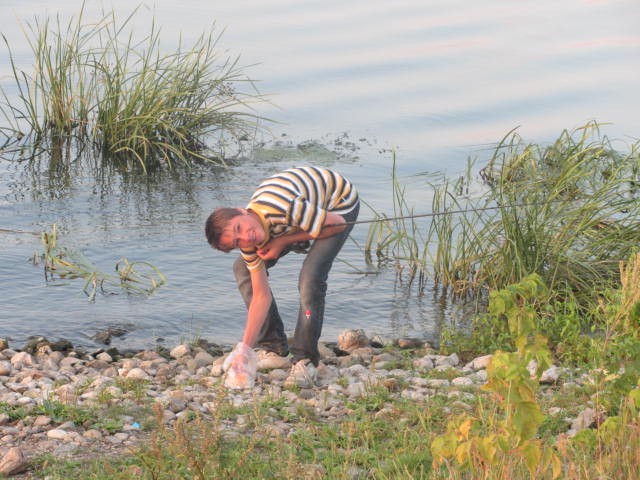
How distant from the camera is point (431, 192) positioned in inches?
421

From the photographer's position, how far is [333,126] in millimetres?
12672

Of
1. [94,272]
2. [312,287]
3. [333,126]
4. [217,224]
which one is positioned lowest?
[94,272]

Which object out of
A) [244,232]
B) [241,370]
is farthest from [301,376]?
[244,232]

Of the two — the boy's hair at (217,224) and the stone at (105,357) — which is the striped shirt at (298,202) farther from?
the stone at (105,357)

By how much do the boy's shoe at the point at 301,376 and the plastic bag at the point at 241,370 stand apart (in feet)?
0.73

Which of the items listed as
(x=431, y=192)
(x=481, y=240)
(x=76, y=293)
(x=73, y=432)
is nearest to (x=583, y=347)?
(x=481, y=240)

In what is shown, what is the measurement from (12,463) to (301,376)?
6.50 ft

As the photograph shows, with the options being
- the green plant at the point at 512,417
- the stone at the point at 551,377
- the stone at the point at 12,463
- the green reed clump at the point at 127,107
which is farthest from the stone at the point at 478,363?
the green reed clump at the point at 127,107

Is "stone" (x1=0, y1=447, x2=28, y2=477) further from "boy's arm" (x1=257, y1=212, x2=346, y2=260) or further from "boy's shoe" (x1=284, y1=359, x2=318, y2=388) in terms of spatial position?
"boy's arm" (x1=257, y1=212, x2=346, y2=260)

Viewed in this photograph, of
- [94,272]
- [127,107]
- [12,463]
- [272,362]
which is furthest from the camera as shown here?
[127,107]

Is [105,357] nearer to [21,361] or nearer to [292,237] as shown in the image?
[21,361]

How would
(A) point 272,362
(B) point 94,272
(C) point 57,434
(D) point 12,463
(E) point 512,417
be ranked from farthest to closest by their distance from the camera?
(B) point 94,272 → (A) point 272,362 → (C) point 57,434 → (D) point 12,463 → (E) point 512,417

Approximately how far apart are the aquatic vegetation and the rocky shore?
1.29 metres

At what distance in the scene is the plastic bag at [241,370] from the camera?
568cm
